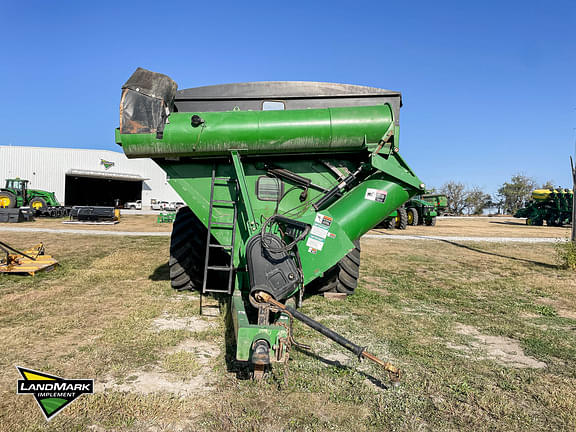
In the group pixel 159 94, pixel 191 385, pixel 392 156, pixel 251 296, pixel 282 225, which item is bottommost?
pixel 191 385

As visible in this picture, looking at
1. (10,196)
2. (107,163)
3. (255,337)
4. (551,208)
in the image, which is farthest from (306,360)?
(107,163)

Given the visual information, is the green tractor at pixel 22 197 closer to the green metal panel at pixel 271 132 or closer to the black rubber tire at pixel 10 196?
the black rubber tire at pixel 10 196

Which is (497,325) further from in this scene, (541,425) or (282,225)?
(282,225)

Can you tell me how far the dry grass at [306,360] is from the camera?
2.68 meters

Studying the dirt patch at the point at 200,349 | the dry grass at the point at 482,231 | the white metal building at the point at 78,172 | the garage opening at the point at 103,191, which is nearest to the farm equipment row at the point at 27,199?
the white metal building at the point at 78,172

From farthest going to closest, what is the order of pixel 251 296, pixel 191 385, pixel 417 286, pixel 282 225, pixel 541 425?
pixel 417 286
pixel 282 225
pixel 251 296
pixel 191 385
pixel 541 425

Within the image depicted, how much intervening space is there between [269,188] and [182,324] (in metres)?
2.00

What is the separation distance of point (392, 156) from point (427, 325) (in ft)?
7.34

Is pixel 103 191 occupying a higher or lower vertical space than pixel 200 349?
higher

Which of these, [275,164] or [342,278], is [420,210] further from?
[275,164]

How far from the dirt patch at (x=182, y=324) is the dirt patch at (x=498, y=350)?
282 centimetres

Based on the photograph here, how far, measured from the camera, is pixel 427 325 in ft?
16.0

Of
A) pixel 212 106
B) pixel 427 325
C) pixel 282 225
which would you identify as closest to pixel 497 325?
pixel 427 325

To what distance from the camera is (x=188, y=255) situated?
5898 millimetres
